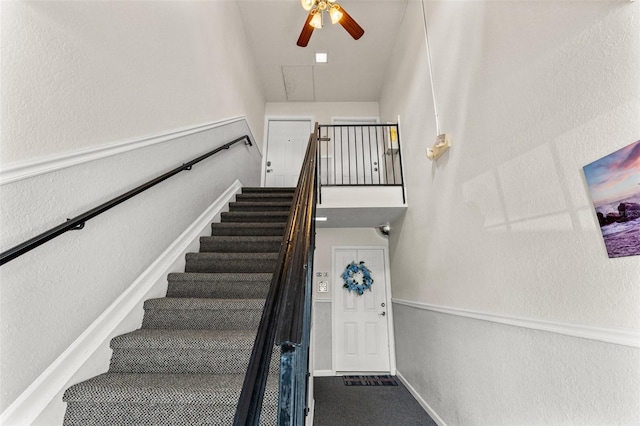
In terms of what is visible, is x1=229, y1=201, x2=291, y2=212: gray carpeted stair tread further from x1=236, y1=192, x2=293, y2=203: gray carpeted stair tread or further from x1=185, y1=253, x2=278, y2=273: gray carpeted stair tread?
x1=185, y1=253, x2=278, y2=273: gray carpeted stair tread

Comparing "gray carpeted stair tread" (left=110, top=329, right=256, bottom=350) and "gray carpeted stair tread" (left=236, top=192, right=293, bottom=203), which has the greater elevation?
"gray carpeted stair tread" (left=236, top=192, right=293, bottom=203)

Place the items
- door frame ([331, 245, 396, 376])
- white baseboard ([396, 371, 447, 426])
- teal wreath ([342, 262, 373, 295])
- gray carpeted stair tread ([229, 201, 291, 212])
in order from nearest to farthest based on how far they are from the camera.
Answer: white baseboard ([396, 371, 447, 426])
gray carpeted stair tread ([229, 201, 291, 212])
door frame ([331, 245, 396, 376])
teal wreath ([342, 262, 373, 295])

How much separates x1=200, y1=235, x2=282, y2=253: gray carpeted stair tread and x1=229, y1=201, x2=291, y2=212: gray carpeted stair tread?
0.75 metres

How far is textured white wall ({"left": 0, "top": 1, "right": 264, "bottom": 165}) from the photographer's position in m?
1.04

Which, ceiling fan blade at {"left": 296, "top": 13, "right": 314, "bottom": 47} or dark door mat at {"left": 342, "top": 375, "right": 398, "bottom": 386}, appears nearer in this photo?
ceiling fan blade at {"left": 296, "top": 13, "right": 314, "bottom": 47}

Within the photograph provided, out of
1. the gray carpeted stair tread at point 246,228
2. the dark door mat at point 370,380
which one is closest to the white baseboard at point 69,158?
the gray carpeted stair tread at point 246,228

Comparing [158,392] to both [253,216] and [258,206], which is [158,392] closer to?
[253,216]

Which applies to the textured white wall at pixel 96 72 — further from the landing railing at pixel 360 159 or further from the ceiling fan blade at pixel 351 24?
the landing railing at pixel 360 159

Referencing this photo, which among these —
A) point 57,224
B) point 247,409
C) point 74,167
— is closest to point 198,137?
point 74,167

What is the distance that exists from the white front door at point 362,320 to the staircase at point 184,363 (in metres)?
2.71

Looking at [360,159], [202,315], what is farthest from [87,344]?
[360,159]

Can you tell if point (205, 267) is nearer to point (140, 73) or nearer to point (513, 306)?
point (140, 73)

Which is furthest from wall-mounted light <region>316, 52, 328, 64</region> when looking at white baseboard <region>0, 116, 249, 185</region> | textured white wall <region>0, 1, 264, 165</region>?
white baseboard <region>0, 116, 249, 185</region>

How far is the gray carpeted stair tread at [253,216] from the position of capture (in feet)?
9.61
